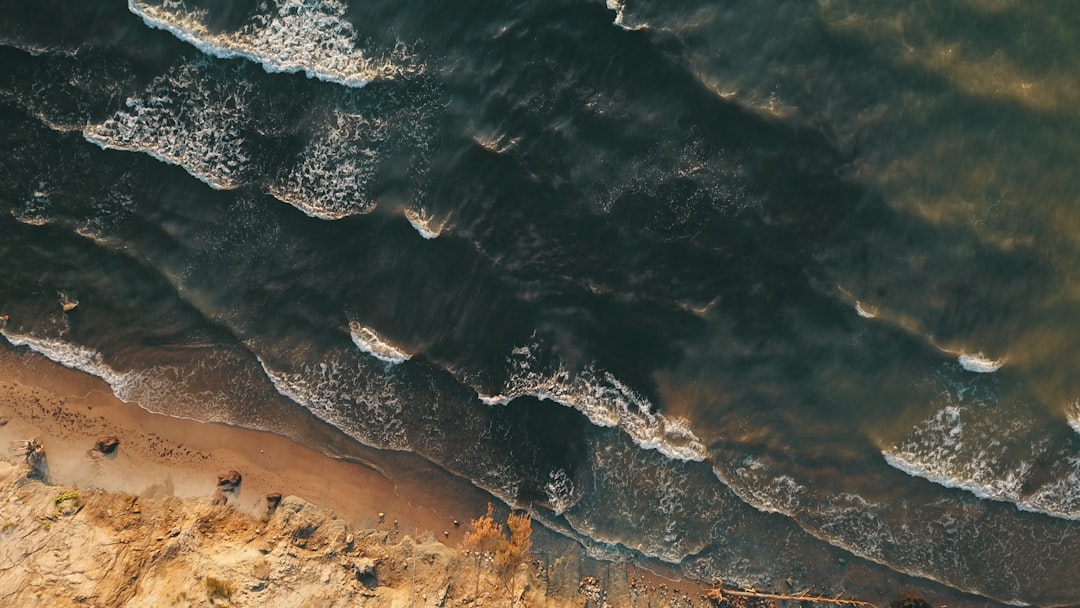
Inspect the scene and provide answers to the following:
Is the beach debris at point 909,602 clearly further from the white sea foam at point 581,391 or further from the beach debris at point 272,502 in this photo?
the beach debris at point 272,502

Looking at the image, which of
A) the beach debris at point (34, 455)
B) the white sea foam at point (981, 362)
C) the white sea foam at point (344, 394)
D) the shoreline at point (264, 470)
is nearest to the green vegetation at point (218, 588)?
the shoreline at point (264, 470)

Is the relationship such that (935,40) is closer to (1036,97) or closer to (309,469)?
(1036,97)

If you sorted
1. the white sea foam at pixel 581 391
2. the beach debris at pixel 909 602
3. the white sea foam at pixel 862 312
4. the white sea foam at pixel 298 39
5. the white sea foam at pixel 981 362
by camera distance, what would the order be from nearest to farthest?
1. the white sea foam at pixel 298 39
2. the white sea foam at pixel 862 312
3. the white sea foam at pixel 981 362
4. the white sea foam at pixel 581 391
5. the beach debris at pixel 909 602

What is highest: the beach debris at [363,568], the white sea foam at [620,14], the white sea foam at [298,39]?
the white sea foam at [620,14]

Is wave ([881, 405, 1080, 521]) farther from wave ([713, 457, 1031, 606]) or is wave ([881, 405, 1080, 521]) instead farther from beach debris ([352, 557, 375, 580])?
beach debris ([352, 557, 375, 580])

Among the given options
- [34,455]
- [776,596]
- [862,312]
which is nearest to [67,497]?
[34,455]

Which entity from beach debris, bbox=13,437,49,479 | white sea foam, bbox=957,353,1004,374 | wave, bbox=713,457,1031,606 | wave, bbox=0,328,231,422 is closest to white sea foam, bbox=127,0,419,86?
wave, bbox=0,328,231,422

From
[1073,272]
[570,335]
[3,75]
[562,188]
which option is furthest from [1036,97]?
[3,75]

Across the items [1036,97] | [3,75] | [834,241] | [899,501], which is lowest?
[899,501]
